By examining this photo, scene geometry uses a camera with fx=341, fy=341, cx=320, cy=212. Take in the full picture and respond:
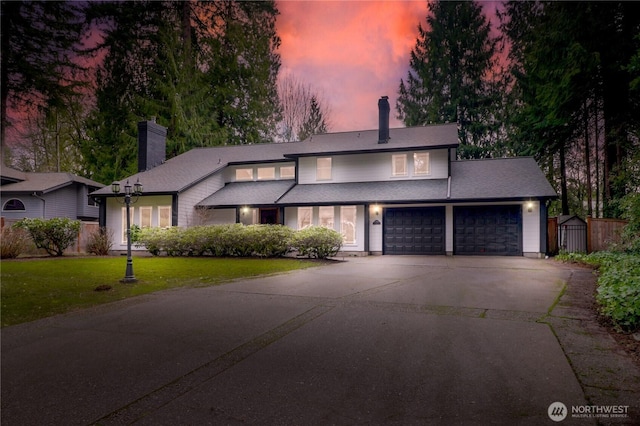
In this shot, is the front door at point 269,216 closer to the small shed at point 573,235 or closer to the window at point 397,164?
the window at point 397,164

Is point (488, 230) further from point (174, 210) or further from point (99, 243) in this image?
point (99, 243)

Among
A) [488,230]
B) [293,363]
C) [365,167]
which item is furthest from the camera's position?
[365,167]

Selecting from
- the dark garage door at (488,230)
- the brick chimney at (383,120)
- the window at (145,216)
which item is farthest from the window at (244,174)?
the dark garage door at (488,230)

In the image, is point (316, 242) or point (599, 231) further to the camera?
point (599, 231)

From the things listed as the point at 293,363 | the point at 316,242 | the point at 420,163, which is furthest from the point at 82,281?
the point at 420,163

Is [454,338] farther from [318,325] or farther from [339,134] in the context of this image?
[339,134]

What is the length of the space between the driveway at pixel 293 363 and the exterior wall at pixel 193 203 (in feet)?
41.8

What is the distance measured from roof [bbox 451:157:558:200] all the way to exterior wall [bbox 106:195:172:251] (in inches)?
607

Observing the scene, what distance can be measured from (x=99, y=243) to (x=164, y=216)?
330 centimetres

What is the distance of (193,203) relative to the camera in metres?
19.4

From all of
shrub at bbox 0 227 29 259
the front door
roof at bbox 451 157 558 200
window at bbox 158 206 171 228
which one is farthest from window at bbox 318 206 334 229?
shrub at bbox 0 227 29 259

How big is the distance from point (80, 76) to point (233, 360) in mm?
22871

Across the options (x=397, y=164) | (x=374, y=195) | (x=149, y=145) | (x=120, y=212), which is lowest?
(x=120, y=212)

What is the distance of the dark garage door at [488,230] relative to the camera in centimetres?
1608
